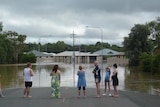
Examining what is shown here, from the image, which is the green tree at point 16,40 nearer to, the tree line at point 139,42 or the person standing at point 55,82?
the tree line at point 139,42

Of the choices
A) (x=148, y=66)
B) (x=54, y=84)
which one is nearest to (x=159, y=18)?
(x=148, y=66)

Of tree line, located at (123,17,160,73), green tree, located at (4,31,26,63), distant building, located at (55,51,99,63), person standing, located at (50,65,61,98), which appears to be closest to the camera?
person standing, located at (50,65,61,98)

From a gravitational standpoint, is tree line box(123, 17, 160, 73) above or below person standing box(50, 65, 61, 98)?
above

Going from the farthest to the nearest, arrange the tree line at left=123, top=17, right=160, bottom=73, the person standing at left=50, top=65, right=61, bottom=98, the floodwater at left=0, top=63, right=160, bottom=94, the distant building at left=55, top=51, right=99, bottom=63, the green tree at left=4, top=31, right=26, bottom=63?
the distant building at left=55, top=51, right=99, bottom=63 → the green tree at left=4, top=31, right=26, bottom=63 → the tree line at left=123, top=17, right=160, bottom=73 → the floodwater at left=0, top=63, right=160, bottom=94 → the person standing at left=50, top=65, right=61, bottom=98

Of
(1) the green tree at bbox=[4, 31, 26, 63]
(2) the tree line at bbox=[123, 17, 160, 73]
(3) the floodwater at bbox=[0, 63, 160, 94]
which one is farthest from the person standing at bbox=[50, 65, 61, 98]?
(1) the green tree at bbox=[4, 31, 26, 63]

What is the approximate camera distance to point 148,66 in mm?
63812

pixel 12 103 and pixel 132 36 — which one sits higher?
pixel 132 36

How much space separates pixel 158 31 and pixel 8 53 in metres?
45.7

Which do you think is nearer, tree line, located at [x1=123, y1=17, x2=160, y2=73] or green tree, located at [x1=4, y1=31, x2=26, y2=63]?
tree line, located at [x1=123, y1=17, x2=160, y2=73]

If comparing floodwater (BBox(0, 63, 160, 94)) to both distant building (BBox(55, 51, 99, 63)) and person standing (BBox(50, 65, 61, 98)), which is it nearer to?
person standing (BBox(50, 65, 61, 98))

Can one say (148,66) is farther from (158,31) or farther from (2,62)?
(2,62)

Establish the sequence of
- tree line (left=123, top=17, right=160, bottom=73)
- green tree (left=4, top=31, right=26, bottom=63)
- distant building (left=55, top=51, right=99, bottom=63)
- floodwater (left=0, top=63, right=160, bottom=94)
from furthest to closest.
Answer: distant building (left=55, top=51, right=99, bottom=63) → green tree (left=4, top=31, right=26, bottom=63) → tree line (left=123, top=17, right=160, bottom=73) → floodwater (left=0, top=63, right=160, bottom=94)

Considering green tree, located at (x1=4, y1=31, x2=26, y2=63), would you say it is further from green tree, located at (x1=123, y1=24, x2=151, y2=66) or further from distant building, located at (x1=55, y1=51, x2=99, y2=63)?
green tree, located at (x1=123, y1=24, x2=151, y2=66)

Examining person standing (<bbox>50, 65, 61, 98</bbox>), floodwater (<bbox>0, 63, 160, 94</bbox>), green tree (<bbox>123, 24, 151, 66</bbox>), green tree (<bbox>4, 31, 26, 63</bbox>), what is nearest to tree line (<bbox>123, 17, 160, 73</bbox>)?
green tree (<bbox>123, 24, 151, 66</bbox>)
